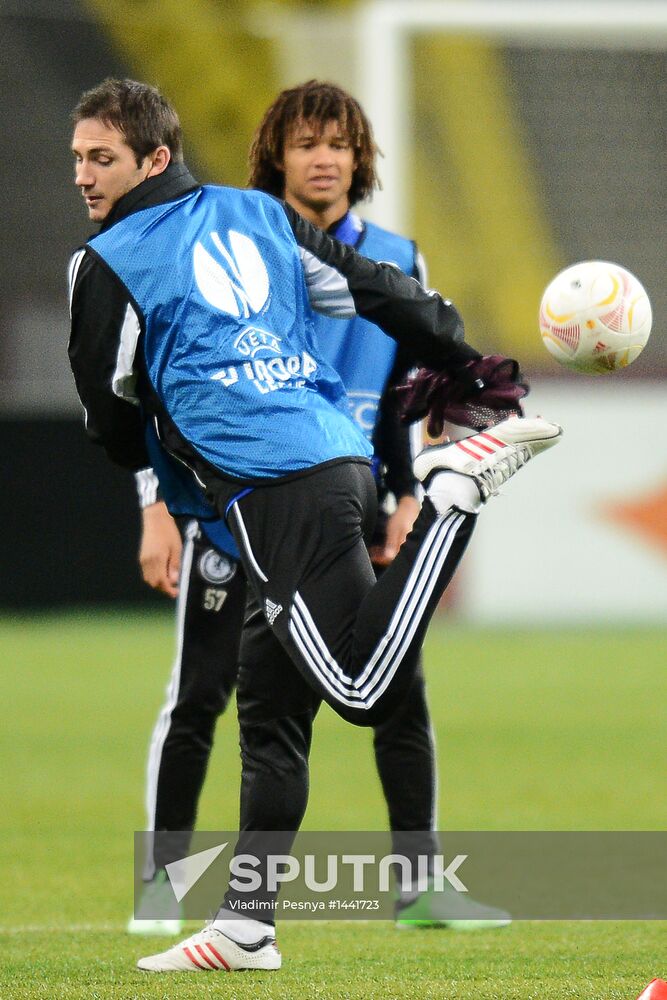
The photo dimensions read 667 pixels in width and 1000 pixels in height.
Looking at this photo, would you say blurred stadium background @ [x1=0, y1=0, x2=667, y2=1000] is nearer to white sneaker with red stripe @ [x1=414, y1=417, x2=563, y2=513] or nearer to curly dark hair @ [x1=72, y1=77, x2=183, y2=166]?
white sneaker with red stripe @ [x1=414, y1=417, x2=563, y2=513]

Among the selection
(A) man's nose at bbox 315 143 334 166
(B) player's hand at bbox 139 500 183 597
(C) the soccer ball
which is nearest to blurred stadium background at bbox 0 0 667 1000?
(B) player's hand at bbox 139 500 183 597

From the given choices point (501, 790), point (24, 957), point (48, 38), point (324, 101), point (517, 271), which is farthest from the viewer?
point (48, 38)

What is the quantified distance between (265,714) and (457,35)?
13675 millimetres

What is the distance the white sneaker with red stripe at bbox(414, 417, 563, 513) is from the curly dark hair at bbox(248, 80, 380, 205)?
3.98 ft

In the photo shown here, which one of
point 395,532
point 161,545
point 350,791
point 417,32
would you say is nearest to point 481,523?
point 417,32

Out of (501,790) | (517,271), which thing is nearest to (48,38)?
(517,271)

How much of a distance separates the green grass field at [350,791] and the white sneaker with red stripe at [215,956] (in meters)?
0.05

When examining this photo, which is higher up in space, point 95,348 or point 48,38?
point 48,38

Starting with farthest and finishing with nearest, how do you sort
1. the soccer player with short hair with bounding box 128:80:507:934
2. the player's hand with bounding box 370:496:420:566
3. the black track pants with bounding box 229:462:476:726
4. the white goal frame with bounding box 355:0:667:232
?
1. the white goal frame with bounding box 355:0:667:232
2. the player's hand with bounding box 370:496:420:566
3. the soccer player with short hair with bounding box 128:80:507:934
4. the black track pants with bounding box 229:462:476:726

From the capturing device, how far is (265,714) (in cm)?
370

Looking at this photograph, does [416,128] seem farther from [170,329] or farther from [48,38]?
[170,329]

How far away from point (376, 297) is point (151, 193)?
0.57m

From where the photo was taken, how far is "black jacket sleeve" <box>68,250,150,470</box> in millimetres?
3582

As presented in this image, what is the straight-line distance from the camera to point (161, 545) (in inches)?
175
